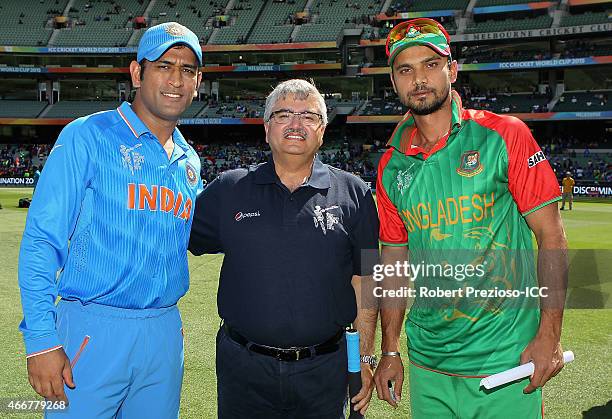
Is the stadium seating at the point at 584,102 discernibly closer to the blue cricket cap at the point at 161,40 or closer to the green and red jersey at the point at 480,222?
the green and red jersey at the point at 480,222

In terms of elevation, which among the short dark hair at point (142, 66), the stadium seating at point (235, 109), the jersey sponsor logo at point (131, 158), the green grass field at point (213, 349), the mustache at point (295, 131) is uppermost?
the stadium seating at point (235, 109)

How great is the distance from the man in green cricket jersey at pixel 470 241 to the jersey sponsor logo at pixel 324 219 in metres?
0.41

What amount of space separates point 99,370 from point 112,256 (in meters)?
0.63

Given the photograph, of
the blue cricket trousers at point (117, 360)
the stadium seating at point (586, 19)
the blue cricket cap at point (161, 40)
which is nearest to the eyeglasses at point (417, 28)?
the blue cricket cap at point (161, 40)

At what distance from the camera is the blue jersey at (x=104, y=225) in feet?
9.54

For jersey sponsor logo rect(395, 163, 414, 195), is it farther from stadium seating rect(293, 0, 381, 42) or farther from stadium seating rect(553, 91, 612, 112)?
stadium seating rect(293, 0, 381, 42)

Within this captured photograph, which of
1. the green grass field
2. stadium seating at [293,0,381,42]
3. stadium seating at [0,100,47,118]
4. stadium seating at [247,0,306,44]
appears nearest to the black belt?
the green grass field

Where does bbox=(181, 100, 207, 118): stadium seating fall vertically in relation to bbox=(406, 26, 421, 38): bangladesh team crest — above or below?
above

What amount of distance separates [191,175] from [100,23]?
64655 mm

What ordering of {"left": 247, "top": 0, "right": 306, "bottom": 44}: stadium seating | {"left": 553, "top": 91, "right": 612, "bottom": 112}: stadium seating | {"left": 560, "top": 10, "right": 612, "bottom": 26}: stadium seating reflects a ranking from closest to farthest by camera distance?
{"left": 553, "top": 91, "right": 612, "bottom": 112}: stadium seating
{"left": 560, "top": 10, "right": 612, "bottom": 26}: stadium seating
{"left": 247, "top": 0, "right": 306, "bottom": 44}: stadium seating

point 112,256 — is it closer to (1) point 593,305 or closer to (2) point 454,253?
(2) point 454,253

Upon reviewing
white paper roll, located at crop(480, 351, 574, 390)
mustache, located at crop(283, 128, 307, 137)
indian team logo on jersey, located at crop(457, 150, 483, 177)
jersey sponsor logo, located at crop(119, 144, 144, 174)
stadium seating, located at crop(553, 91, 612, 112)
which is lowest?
white paper roll, located at crop(480, 351, 574, 390)

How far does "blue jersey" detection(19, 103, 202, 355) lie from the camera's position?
2908mm

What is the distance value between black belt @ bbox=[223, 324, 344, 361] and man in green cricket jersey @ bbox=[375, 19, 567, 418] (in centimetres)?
39
